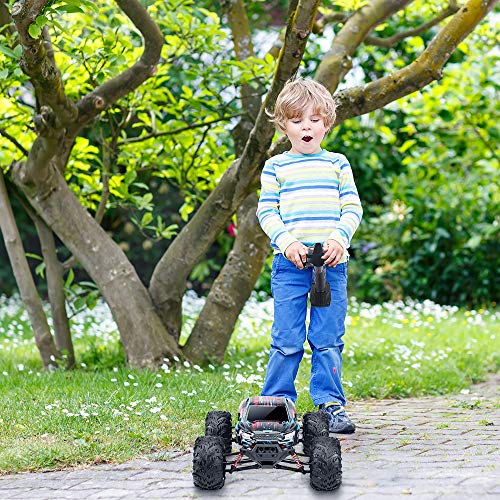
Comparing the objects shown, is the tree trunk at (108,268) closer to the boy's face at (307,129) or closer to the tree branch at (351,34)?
the tree branch at (351,34)

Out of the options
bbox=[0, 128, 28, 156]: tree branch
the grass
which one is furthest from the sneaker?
bbox=[0, 128, 28, 156]: tree branch

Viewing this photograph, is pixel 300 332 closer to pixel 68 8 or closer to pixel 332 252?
pixel 332 252

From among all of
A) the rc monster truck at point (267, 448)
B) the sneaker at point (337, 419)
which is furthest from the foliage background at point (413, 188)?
the rc monster truck at point (267, 448)

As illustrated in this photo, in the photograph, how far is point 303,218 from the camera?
3.39m

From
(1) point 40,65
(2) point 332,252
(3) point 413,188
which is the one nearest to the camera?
(2) point 332,252

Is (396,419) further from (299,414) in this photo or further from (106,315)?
(106,315)

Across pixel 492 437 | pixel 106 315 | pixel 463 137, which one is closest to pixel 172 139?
pixel 492 437

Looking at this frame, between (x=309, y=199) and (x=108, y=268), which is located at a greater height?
(x=309, y=199)

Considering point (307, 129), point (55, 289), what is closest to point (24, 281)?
point (55, 289)

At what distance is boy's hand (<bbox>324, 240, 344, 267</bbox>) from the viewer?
3.18 meters

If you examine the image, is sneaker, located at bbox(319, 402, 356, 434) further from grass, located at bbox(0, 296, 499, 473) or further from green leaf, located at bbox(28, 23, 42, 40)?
green leaf, located at bbox(28, 23, 42, 40)

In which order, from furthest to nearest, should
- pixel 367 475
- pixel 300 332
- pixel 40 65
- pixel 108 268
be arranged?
pixel 108 268 → pixel 40 65 → pixel 300 332 → pixel 367 475

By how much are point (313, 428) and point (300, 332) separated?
22.2 inches

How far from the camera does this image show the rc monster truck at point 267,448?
8.89 ft
